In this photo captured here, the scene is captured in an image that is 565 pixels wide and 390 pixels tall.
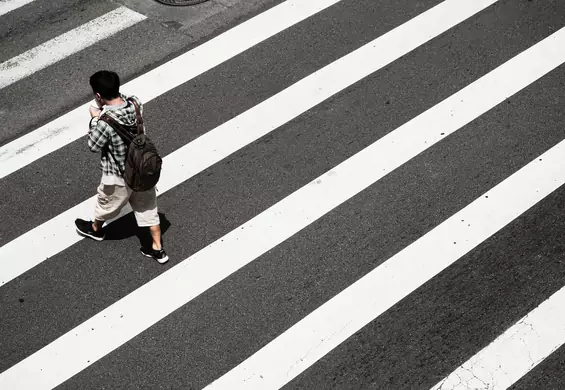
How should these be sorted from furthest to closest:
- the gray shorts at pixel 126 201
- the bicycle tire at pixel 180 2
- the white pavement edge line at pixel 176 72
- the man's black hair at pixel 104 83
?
the bicycle tire at pixel 180 2 < the white pavement edge line at pixel 176 72 < the gray shorts at pixel 126 201 < the man's black hair at pixel 104 83

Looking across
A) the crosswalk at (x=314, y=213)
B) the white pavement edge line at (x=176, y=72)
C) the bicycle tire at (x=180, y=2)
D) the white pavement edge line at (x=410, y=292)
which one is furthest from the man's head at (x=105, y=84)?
the bicycle tire at (x=180, y=2)

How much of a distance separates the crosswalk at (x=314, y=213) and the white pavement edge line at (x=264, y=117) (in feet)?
0.07

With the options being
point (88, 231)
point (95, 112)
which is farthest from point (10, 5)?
point (95, 112)

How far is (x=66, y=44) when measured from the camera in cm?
838

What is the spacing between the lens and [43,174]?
6.95 m

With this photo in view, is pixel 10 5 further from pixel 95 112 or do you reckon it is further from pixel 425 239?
pixel 425 239

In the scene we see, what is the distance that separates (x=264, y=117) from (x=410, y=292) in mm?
2440

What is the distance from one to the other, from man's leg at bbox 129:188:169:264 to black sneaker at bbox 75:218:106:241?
1.31 ft

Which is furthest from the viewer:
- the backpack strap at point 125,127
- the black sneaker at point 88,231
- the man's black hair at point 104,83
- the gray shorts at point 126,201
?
the black sneaker at point 88,231

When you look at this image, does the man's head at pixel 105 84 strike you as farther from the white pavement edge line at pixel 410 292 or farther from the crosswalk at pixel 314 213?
the white pavement edge line at pixel 410 292

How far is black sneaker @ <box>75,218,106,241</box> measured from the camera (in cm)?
632

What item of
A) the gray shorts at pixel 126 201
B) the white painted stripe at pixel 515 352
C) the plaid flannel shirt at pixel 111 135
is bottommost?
the white painted stripe at pixel 515 352

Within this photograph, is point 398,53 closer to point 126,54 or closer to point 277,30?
point 277,30

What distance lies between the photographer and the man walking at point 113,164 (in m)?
5.36
